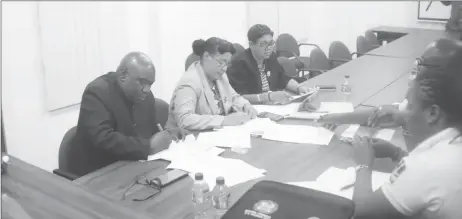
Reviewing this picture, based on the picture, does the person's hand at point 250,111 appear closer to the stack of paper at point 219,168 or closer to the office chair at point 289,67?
the stack of paper at point 219,168

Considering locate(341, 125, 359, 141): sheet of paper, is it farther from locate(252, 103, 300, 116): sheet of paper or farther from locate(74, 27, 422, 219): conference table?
locate(252, 103, 300, 116): sheet of paper

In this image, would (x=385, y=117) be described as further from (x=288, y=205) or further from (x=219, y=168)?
(x=288, y=205)

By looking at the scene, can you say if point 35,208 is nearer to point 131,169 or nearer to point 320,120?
point 131,169

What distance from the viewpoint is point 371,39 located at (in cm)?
502

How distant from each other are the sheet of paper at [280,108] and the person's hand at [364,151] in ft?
2.04

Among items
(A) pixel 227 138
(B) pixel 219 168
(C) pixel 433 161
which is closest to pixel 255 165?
(B) pixel 219 168

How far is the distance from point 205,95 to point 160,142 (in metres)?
0.55

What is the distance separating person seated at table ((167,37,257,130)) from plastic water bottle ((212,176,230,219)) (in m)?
0.72

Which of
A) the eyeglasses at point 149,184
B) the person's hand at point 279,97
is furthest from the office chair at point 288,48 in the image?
the eyeglasses at point 149,184

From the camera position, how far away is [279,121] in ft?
8.20

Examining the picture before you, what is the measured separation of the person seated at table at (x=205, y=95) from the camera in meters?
2.38

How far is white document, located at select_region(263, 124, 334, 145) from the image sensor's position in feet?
7.21

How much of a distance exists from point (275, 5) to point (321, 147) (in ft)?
10.6

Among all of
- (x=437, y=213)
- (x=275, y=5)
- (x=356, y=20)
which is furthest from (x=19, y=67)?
(x=356, y=20)
